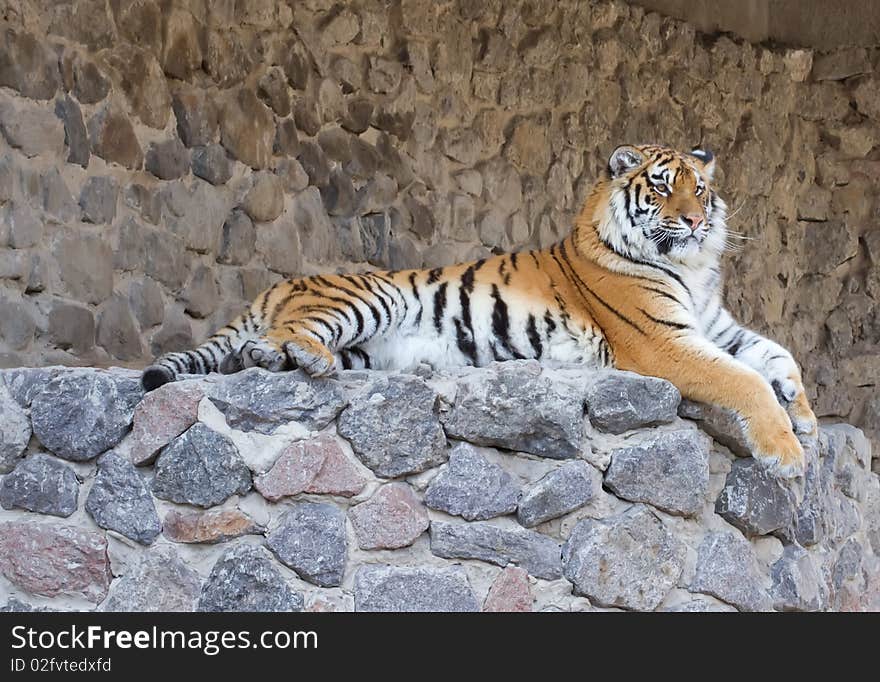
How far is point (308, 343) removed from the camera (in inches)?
162

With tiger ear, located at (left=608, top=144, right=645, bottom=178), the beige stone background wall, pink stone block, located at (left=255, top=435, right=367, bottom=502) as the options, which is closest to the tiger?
tiger ear, located at (left=608, top=144, right=645, bottom=178)

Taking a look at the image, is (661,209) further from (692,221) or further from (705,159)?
(705,159)

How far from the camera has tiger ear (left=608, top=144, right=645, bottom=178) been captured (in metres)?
5.10

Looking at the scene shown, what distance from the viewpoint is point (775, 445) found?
4.18 m

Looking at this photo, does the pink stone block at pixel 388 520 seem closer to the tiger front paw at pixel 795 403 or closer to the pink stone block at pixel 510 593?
the pink stone block at pixel 510 593

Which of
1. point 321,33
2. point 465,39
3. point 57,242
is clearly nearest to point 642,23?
point 465,39

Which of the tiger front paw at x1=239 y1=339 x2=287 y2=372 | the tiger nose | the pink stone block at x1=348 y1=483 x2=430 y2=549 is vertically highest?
the tiger nose

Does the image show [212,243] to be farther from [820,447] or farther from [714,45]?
[714,45]

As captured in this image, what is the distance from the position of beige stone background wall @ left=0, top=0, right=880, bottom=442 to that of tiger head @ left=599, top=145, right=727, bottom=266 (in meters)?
1.77

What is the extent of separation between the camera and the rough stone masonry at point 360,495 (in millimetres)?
3949

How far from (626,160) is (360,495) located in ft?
6.11

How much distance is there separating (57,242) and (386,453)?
180 cm

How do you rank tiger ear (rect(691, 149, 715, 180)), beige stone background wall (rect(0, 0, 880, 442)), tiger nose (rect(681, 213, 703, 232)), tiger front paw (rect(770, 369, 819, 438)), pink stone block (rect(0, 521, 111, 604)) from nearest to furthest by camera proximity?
pink stone block (rect(0, 521, 111, 604))
tiger front paw (rect(770, 369, 819, 438))
tiger nose (rect(681, 213, 703, 232))
beige stone background wall (rect(0, 0, 880, 442))
tiger ear (rect(691, 149, 715, 180))

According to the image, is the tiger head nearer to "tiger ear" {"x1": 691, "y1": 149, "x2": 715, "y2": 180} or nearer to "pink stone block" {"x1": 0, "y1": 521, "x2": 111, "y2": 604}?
"tiger ear" {"x1": 691, "y1": 149, "x2": 715, "y2": 180}
